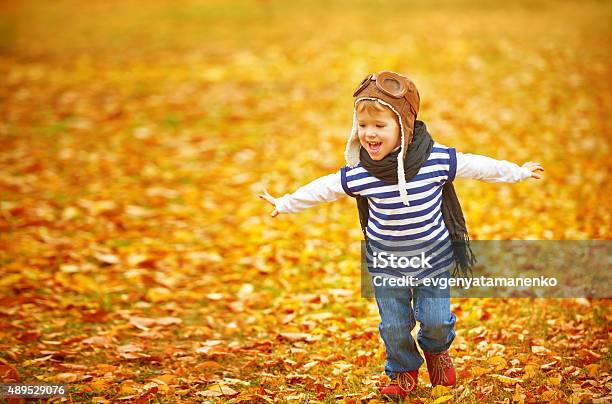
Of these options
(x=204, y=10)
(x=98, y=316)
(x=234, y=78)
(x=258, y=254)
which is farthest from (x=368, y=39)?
(x=98, y=316)

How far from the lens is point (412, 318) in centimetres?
392

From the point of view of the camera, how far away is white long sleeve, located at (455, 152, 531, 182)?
3752mm

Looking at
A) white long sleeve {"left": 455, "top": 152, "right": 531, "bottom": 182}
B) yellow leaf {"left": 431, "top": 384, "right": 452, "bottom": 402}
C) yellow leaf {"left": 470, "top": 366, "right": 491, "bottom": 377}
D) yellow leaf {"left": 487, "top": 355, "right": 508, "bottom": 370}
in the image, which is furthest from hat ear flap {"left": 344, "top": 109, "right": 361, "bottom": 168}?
yellow leaf {"left": 487, "top": 355, "right": 508, "bottom": 370}

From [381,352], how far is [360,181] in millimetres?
1508

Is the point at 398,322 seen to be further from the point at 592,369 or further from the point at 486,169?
the point at 592,369

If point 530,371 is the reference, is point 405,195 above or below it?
above

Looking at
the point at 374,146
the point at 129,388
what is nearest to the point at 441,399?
the point at 374,146

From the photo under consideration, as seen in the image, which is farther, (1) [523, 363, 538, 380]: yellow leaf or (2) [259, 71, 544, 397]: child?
(1) [523, 363, 538, 380]: yellow leaf

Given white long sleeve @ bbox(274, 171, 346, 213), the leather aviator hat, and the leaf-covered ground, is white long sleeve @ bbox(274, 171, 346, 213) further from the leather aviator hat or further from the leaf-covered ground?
the leaf-covered ground

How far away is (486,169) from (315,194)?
0.95 metres

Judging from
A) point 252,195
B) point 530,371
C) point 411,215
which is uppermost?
point 252,195

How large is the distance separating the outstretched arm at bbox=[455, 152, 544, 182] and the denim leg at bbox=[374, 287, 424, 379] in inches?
28.0

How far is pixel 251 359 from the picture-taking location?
15.7 ft

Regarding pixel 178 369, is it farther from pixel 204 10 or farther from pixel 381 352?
pixel 204 10
